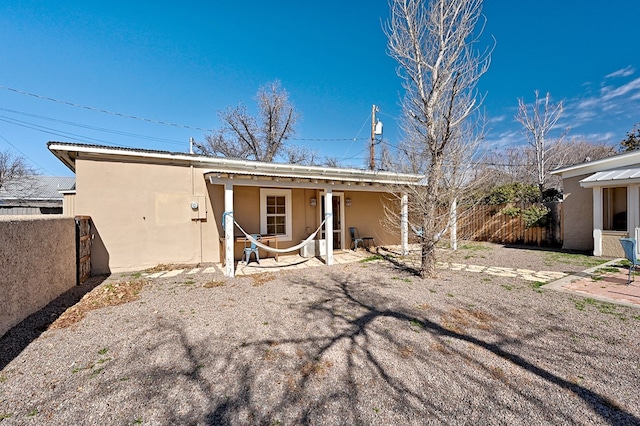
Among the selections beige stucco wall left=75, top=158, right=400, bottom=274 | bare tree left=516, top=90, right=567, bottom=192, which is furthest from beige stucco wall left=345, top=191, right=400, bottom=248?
bare tree left=516, top=90, right=567, bottom=192

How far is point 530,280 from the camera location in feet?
18.1

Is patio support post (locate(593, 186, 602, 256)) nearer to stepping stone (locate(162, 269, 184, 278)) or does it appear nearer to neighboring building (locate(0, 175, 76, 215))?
stepping stone (locate(162, 269, 184, 278))

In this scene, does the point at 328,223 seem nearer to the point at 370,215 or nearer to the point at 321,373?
the point at 370,215

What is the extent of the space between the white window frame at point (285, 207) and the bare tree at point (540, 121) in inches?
558

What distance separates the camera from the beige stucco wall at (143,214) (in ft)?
20.9

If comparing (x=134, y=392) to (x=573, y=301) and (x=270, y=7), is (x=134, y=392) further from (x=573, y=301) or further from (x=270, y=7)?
(x=270, y=7)

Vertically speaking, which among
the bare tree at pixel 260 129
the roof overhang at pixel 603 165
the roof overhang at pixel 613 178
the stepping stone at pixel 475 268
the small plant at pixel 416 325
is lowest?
the small plant at pixel 416 325

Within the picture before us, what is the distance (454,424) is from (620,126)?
2245cm

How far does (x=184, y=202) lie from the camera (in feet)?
23.6

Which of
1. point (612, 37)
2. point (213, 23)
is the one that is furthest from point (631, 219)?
point (213, 23)

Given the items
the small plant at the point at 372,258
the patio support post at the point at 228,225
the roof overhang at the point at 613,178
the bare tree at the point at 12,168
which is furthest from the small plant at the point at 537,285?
the bare tree at the point at 12,168

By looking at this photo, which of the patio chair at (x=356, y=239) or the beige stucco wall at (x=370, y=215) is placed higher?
the beige stucco wall at (x=370, y=215)

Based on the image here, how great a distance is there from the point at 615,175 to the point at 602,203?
1.01 m

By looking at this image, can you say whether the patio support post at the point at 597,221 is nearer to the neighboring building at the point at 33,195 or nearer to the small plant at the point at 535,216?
the small plant at the point at 535,216
